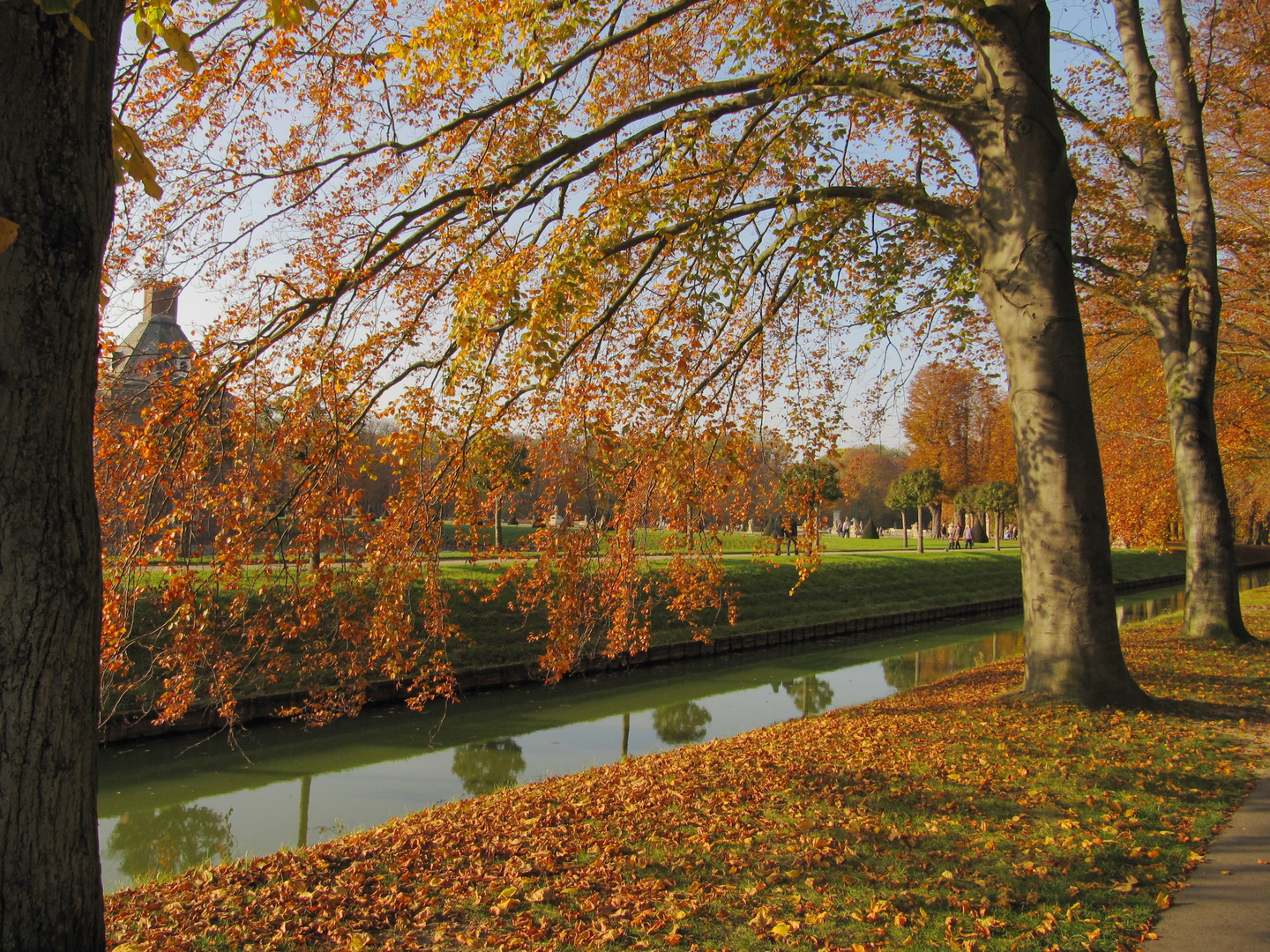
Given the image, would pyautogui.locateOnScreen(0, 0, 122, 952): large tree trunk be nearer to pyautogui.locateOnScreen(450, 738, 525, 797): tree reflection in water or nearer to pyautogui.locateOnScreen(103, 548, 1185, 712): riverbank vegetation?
pyautogui.locateOnScreen(103, 548, 1185, 712): riverbank vegetation

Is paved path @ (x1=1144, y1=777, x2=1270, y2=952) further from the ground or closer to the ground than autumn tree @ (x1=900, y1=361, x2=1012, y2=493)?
closer to the ground

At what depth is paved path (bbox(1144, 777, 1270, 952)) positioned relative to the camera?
340cm

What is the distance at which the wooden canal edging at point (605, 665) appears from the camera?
11273mm

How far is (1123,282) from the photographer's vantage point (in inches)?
405

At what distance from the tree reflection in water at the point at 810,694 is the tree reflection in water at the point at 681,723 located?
5.50 ft

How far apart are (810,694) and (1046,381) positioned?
907cm

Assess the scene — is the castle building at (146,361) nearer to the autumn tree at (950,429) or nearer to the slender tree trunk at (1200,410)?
the slender tree trunk at (1200,410)

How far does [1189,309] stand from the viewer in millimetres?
11672

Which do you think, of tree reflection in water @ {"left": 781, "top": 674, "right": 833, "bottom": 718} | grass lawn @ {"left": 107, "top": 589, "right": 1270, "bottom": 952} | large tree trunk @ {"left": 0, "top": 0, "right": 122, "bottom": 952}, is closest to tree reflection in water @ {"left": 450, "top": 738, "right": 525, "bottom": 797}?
grass lawn @ {"left": 107, "top": 589, "right": 1270, "bottom": 952}

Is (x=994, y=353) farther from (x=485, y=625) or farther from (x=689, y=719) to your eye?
(x=485, y=625)

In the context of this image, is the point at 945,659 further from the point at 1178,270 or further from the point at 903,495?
the point at 903,495

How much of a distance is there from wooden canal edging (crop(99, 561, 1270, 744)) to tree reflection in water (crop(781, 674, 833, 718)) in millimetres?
1771

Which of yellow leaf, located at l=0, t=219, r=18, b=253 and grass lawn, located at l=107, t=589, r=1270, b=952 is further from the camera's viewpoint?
grass lawn, located at l=107, t=589, r=1270, b=952

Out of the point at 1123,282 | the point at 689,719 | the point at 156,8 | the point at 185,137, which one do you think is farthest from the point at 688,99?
the point at 689,719
